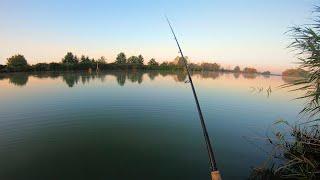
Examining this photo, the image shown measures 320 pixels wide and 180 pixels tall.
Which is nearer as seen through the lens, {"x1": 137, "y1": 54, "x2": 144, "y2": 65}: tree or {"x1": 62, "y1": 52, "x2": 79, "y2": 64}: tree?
{"x1": 62, "y1": 52, "x2": 79, "y2": 64}: tree

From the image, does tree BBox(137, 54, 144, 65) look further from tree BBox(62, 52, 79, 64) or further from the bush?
the bush

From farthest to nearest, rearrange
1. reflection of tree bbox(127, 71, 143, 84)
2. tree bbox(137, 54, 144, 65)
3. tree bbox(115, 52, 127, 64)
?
tree bbox(137, 54, 144, 65), tree bbox(115, 52, 127, 64), reflection of tree bbox(127, 71, 143, 84)

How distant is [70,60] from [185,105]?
70.8 m

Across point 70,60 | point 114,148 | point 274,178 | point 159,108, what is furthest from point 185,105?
point 70,60

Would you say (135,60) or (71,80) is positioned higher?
(135,60)

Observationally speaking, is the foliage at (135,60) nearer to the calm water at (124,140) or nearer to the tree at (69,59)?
the tree at (69,59)

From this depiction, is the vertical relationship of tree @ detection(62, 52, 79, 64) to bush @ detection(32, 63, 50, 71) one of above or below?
above

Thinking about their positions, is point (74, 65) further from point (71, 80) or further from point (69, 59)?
point (71, 80)

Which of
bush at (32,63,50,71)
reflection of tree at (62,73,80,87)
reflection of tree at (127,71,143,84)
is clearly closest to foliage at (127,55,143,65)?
bush at (32,63,50,71)

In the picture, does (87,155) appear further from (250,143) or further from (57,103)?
(57,103)

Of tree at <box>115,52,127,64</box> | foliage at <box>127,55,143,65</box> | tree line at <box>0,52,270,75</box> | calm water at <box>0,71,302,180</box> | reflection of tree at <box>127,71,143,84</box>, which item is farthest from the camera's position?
foliage at <box>127,55,143,65</box>

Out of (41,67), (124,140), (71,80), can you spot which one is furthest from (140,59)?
(124,140)

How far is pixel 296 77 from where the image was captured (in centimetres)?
547

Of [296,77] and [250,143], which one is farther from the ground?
[296,77]
